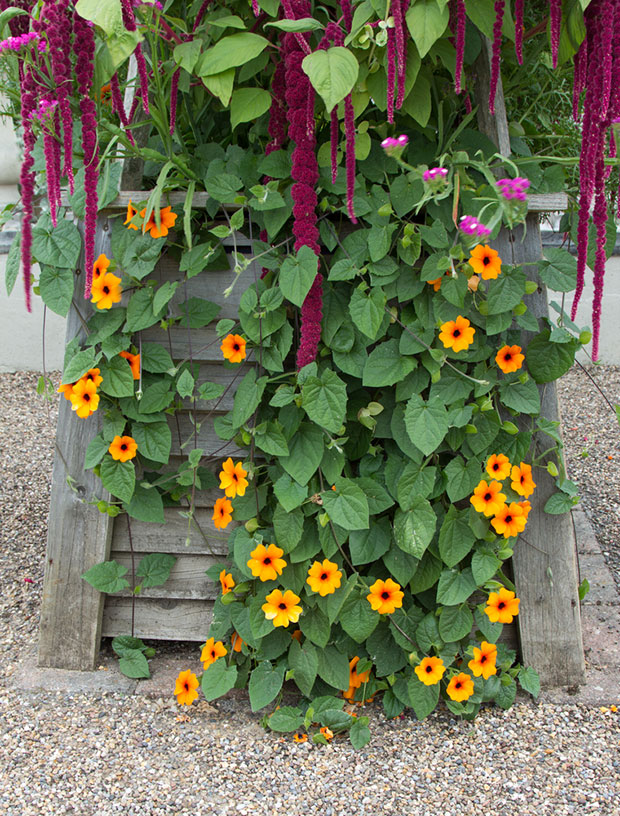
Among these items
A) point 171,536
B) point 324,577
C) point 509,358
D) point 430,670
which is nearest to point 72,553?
point 171,536

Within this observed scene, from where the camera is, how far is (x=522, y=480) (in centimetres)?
161

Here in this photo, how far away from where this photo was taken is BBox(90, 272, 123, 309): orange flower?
63.3 inches

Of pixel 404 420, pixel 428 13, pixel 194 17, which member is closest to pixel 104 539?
pixel 404 420

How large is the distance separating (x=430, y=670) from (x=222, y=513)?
22.2 inches

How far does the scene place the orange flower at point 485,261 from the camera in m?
1.49

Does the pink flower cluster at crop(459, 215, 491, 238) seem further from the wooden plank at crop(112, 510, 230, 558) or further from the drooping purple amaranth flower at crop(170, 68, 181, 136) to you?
the wooden plank at crop(112, 510, 230, 558)

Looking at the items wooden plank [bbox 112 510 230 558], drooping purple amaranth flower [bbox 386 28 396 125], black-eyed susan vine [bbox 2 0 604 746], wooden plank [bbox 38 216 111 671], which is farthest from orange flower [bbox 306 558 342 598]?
drooping purple amaranth flower [bbox 386 28 396 125]

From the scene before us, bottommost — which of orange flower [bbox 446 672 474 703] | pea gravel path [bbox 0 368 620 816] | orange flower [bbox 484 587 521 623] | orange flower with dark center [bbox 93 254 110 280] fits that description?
pea gravel path [bbox 0 368 620 816]

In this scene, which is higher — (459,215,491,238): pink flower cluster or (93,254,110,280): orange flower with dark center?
(459,215,491,238): pink flower cluster

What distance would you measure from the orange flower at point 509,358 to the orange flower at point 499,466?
0.60ft

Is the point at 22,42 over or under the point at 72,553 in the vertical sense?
over

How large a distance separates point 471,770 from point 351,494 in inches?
23.7

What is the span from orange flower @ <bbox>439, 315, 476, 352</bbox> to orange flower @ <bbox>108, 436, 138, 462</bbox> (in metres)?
0.71

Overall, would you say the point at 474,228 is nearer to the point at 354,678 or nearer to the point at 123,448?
the point at 123,448
